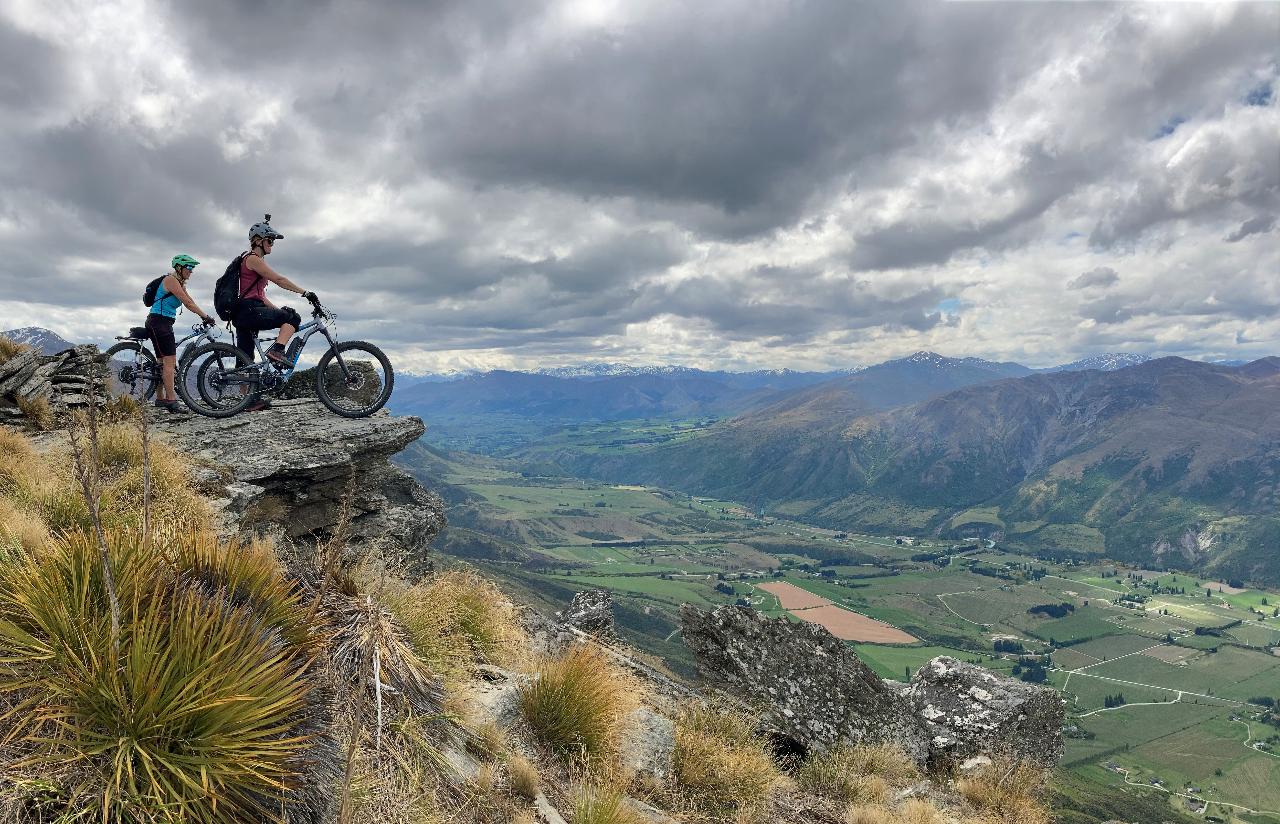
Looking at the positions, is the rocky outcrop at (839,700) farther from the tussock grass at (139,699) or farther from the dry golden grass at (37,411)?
the dry golden grass at (37,411)

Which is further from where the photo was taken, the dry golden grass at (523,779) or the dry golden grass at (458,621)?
the dry golden grass at (458,621)

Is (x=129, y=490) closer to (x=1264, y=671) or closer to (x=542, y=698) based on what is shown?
(x=542, y=698)

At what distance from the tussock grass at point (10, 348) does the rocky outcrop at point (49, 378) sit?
8.07 feet

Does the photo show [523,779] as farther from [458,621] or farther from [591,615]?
[591,615]

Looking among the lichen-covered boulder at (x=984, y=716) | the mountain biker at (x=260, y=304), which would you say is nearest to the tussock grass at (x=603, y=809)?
the lichen-covered boulder at (x=984, y=716)

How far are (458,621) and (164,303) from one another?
9.85 meters

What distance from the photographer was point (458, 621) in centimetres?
927

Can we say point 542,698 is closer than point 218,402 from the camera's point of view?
Yes

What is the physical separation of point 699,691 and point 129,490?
10303mm

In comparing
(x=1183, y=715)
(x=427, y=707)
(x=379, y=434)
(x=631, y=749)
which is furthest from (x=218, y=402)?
(x=1183, y=715)

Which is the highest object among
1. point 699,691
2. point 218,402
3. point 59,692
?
point 218,402

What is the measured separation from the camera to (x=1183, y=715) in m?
167

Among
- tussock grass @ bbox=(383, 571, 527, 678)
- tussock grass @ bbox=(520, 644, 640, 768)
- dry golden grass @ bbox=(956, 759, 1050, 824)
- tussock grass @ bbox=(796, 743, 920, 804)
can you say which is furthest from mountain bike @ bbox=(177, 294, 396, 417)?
dry golden grass @ bbox=(956, 759, 1050, 824)

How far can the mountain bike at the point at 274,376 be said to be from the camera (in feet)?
43.7
